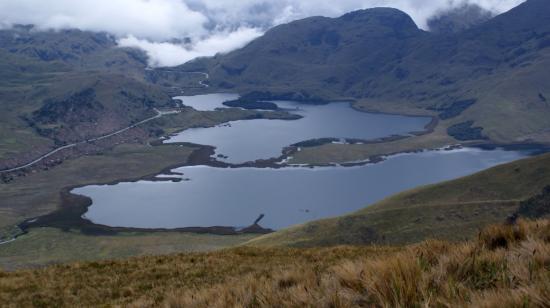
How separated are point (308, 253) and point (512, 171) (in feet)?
362

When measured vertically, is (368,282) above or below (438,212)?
above

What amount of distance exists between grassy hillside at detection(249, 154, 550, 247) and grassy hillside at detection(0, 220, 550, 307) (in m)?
68.0

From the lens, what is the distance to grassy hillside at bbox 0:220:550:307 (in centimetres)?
673

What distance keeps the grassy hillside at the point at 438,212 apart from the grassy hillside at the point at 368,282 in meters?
68.0

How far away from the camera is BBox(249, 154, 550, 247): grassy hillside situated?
298ft

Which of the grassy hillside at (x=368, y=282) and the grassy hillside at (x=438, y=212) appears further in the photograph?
the grassy hillside at (x=438, y=212)

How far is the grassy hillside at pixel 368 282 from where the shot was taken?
22.1 ft

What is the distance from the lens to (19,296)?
15852 millimetres

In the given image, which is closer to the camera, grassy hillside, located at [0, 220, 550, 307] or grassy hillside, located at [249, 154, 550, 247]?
grassy hillside, located at [0, 220, 550, 307]

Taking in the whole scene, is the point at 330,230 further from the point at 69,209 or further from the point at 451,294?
the point at 69,209

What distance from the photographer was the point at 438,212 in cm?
9856

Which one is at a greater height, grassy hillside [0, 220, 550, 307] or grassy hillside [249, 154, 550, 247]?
grassy hillside [0, 220, 550, 307]

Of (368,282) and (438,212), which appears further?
(438,212)

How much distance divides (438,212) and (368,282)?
316 feet
